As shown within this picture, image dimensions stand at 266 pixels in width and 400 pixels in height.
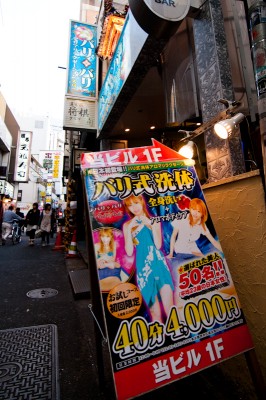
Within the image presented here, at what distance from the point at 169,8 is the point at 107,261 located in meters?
3.80

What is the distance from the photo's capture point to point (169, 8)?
3514 mm

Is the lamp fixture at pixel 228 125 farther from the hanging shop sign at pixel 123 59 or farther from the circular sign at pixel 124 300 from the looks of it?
the hanging shop sign at pixel 123 59

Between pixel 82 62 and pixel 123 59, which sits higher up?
pixel 82 62

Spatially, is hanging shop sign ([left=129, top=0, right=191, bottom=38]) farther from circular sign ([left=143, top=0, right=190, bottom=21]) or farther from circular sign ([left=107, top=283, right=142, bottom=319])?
circular sign ([left=107, top=283, right=142, bottom=319])

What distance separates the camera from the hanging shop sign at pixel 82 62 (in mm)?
9133

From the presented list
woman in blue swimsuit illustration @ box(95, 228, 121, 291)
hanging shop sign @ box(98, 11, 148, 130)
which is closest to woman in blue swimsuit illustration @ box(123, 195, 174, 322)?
woman in blue swimsuit illustration @ box(95, 228, 121, 291)

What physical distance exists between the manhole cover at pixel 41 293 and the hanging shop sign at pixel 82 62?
706cm

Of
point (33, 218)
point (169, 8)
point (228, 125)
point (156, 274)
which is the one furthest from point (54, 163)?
point (156, 274)

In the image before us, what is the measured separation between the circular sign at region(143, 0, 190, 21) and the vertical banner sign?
7.97 feet

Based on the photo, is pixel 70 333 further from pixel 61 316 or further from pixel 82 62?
pixel 82 62

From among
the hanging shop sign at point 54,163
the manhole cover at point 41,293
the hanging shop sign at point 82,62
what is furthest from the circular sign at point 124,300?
the hanging shop sign at point 54,163

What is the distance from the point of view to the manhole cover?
557 cm

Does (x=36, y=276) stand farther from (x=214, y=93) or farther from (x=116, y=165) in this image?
(x=214, y=93)

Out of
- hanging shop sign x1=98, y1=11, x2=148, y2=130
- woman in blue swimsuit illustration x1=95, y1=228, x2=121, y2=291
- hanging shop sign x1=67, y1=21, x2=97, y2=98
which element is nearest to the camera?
woman in blue swimsuit illustration x1=95, y1=228, x2=121, y2=291
